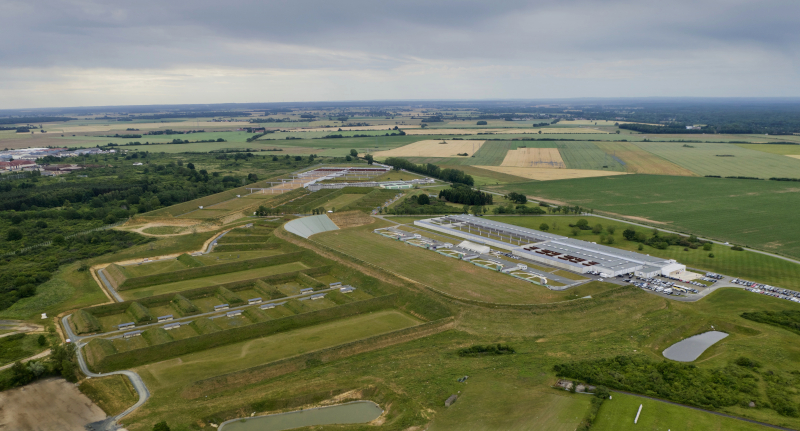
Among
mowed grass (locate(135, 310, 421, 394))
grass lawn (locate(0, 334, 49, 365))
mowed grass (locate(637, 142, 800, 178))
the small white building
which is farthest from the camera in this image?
mowed grass (locate(637, 142, 800, 178))

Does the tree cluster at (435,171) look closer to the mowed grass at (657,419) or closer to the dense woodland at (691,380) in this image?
the dense woodland at (691,380)

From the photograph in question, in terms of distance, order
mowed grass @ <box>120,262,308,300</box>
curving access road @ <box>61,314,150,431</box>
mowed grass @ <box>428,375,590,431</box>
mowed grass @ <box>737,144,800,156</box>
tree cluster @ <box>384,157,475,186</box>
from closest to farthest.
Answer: mowed grass @ <box>428,375,590,431</box>, curving access road @ <box>61,314,150,431</box>, mowed grass @ <box>120,262,308,300</box>, tree cluster @ <box>384,157,475,186</box>, mowed grass @ <box>737,144,800,156</box>

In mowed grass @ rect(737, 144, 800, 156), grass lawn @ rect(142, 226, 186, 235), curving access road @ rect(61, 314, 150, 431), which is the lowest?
curving access road @ rect(61, 314, 150, 431)

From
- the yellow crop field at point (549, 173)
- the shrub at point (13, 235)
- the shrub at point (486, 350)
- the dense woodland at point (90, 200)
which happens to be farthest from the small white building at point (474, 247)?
the shrub at point (13, 235)

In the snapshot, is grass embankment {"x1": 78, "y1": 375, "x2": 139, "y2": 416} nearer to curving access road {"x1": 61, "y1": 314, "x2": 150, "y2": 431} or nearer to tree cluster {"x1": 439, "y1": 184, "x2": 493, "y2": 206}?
curving access road {"x1": 61, "y1": 314, "x2": 150, "y2": 431}

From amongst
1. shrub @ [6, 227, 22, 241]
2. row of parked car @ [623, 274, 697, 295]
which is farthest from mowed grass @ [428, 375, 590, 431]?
→ shrub @ [6, 227, 22, 241]

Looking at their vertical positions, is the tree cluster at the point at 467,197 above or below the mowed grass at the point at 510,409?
above

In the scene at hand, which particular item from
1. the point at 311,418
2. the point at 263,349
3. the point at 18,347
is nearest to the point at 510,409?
the point at 311,418
